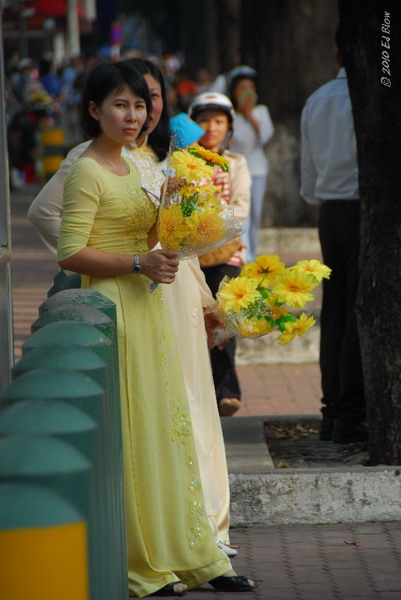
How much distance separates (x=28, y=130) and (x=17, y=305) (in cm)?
1280

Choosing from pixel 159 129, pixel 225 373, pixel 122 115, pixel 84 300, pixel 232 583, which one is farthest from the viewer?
pixel 225 373

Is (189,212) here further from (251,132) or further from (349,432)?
(251,132)

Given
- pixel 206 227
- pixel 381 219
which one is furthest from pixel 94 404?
pixel 381 219

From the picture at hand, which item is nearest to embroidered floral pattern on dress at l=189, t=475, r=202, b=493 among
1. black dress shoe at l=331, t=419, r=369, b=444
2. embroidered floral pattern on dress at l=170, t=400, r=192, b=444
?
embroidered floral pattern on dress at l=170, t=400, r=192, b=444

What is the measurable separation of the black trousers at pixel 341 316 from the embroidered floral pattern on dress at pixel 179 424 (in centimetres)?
237

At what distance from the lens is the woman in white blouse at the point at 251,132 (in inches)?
Result: 535

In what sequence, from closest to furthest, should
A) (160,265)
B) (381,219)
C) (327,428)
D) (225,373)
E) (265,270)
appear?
(160,265) < (265,270) < (381,219) < (327,428) < (225,373)

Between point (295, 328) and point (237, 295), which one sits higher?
point (237, 295)

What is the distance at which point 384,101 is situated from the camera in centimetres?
659

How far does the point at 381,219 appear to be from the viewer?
21.6 ft

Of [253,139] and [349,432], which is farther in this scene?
[253,139]

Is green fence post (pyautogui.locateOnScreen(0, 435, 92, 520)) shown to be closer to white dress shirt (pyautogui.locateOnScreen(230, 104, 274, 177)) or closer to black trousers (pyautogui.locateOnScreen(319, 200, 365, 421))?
black trousers (pyautogui.locateOnScreen(319, 200, 365, 421))

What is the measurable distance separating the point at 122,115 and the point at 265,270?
0.94m

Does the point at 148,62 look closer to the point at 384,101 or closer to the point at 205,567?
the point at 384,101
